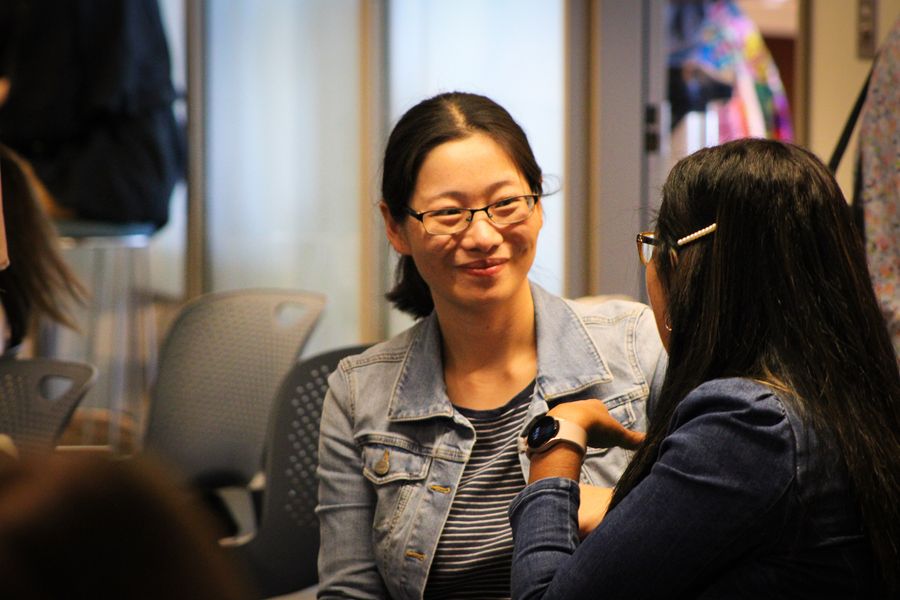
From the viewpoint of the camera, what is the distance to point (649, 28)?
4.03m

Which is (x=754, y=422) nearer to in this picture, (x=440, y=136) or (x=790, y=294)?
(x=790, y=294)

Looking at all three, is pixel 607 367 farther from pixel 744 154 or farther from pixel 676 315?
pixel 744 154

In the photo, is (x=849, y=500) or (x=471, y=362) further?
(x=471, y=362)

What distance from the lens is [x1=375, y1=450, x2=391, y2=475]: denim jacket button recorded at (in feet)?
5.68

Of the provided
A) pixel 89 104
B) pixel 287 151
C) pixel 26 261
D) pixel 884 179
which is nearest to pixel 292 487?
pixel 26 261

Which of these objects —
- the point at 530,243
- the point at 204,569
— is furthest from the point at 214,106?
the point at 204,569

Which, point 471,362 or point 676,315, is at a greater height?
point 676,315

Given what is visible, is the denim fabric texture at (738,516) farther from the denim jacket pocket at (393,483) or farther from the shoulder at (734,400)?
the denim jacket pocket at (393,483)

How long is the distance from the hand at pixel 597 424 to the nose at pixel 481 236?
35 centimetres

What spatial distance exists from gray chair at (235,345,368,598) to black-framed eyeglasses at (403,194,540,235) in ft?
1.40

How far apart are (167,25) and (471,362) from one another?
3.42 meters

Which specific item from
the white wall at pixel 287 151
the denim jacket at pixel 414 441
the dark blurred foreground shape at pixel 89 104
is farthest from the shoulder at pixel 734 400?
the white wall at pixel 287 151

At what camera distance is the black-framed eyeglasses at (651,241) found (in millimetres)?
1289

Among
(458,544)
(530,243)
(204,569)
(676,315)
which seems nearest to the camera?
(204,569)
